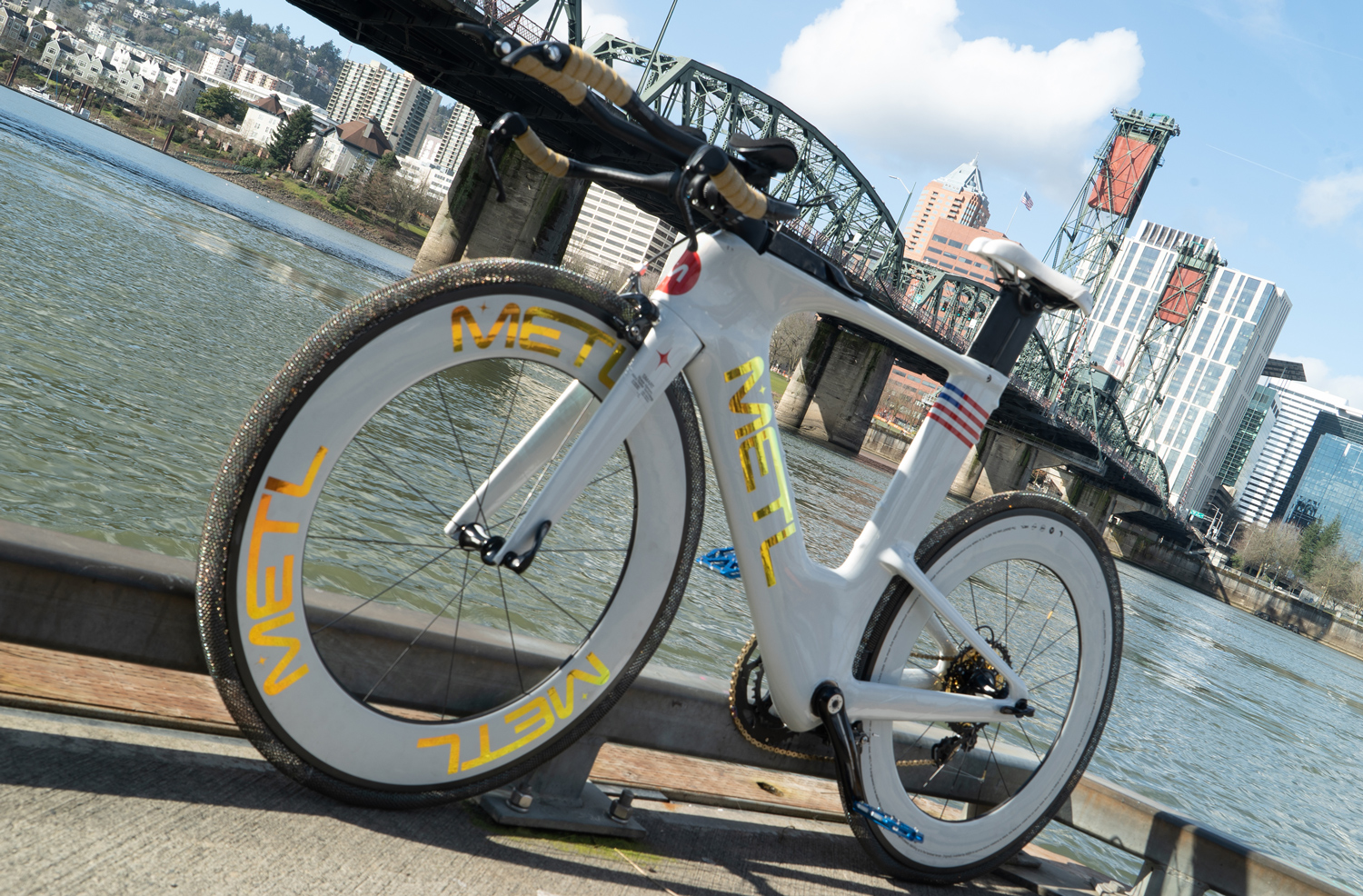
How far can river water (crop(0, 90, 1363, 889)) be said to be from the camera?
15.1 feet

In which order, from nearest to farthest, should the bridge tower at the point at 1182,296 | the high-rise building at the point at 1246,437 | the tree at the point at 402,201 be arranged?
the bridge tower at the point at 1182,296 → the tree at the point at 402,201 → the high-rise building at the point at 1246,437

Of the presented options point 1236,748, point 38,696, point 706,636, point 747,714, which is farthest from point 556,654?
point 1236,748

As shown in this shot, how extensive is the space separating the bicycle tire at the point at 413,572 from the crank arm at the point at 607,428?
4 cm

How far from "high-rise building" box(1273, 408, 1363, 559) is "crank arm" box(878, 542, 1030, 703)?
209 metres

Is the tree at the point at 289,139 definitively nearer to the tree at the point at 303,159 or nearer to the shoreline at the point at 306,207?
the tree at the point at 303,159

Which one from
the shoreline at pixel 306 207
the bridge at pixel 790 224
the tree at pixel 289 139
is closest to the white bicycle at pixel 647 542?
the bridge at pixel 790 224

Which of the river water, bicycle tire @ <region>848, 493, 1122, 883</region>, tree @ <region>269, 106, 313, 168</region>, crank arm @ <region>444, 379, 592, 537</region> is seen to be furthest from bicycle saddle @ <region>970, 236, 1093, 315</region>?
tree @ <region>269, 106, 313, 168</region>

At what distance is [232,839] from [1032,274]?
191 cm

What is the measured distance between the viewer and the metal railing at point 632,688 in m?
1.30

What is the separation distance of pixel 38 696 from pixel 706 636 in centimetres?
417

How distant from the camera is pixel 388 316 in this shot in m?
1.35

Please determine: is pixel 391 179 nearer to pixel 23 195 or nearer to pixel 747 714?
pixel 23 195

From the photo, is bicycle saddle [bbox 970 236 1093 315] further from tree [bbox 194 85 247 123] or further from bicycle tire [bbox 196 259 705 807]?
tree [bbox 194 85 247 123]

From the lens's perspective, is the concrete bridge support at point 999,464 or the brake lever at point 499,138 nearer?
the brake lever at point 499,138
